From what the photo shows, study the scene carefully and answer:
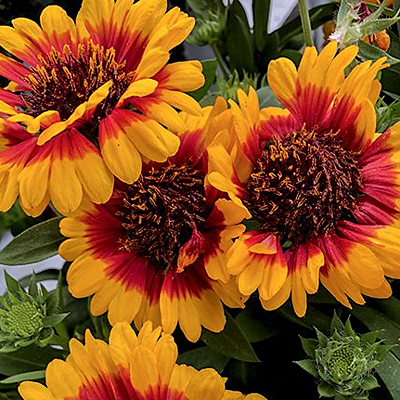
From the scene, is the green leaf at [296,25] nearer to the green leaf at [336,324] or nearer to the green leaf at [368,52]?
the green leaf at [368,52]

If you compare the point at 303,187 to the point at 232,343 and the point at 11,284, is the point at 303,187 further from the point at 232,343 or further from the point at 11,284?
the point at 11,284

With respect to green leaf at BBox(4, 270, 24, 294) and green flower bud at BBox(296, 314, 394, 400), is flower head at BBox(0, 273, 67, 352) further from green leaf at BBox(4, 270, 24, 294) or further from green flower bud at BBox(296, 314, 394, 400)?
green flower bud at BBox(296, 314, 394, 400)

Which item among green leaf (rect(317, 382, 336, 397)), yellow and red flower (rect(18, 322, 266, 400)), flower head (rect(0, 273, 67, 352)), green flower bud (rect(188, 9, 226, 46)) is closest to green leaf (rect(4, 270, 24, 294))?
flower head (rect(0, 273, 67, 352))

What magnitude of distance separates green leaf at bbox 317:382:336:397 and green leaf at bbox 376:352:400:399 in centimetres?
4

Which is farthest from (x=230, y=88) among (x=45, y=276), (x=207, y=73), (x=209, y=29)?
(x=45, y=276)

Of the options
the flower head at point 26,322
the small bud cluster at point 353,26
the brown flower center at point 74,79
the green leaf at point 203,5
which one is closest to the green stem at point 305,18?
the small bud cluster at point 353,26

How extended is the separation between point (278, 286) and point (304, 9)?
0.64 feet

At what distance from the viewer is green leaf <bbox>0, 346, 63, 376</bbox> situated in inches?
21.9

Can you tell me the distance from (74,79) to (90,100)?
8 cm

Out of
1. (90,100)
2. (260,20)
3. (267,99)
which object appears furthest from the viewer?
(260,20)

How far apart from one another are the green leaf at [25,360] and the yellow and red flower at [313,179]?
0.71 feet

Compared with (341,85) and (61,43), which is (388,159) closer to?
(341,85)

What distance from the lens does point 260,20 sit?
0.81 metres

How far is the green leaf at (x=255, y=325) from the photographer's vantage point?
0.50 m
